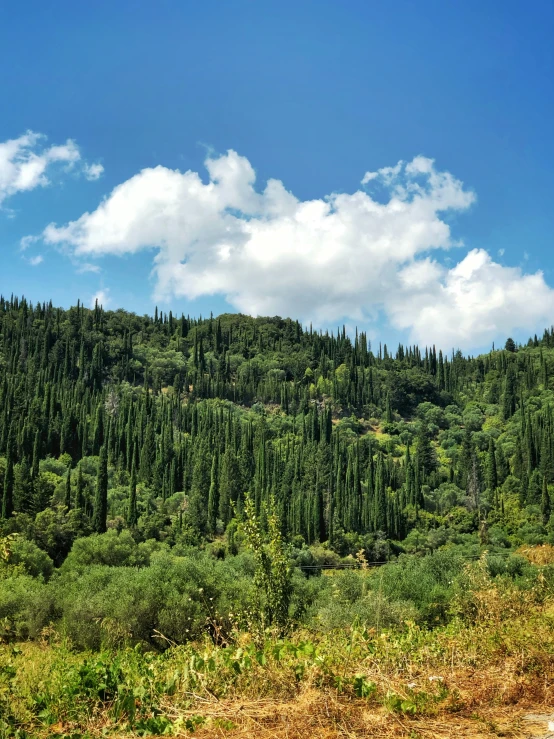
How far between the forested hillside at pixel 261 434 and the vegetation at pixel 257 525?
18.1 inches

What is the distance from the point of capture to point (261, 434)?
89812 mm

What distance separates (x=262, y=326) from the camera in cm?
16250

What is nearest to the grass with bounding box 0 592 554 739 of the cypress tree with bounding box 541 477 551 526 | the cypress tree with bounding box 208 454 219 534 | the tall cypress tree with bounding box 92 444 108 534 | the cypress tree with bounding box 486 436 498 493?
the tall cypress tree with bounding box 92 444 108 534

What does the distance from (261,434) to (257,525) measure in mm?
79295

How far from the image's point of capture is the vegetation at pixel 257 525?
5.66m

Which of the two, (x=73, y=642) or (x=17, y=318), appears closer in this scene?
(x=73, y=642)

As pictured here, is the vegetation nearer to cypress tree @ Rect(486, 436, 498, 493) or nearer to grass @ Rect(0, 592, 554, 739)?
grass @ Rect(0, 592, 554, 739)

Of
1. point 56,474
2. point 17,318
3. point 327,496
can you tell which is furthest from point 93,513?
point 17,318

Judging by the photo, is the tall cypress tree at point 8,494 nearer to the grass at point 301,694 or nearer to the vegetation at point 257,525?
the vegetation at point 257,525

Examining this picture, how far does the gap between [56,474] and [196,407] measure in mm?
37184

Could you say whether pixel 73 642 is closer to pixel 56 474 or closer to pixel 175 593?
pixel 175 593

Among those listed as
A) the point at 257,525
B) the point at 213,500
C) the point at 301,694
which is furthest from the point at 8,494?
the point at 301,694

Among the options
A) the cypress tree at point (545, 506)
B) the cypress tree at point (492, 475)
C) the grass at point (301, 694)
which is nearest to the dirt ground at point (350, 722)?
the grass at point (301, 694)

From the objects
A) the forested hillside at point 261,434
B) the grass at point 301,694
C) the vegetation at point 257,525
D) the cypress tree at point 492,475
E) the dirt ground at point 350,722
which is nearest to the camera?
the dirt ground at point 350,722
